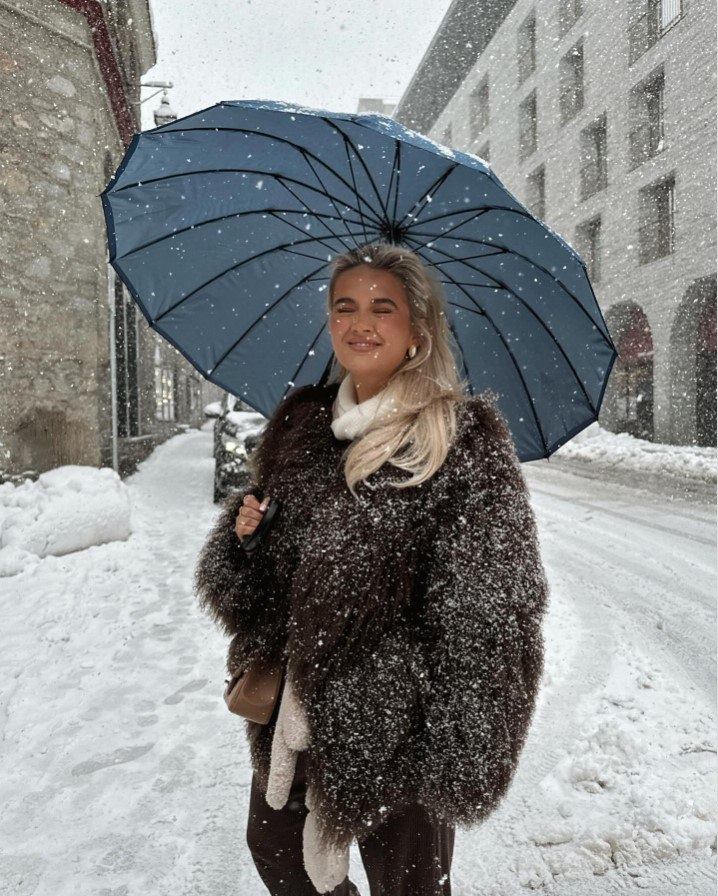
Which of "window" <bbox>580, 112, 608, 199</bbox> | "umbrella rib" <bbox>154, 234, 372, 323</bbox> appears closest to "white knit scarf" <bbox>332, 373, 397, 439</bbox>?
"umbrella rib" <bbox>154, 234, 372, 323</bbox>

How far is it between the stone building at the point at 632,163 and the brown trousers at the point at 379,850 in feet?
64.6

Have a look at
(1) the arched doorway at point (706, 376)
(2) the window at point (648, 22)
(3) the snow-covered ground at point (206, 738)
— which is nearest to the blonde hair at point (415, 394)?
→ (3) the snow-covered ground at point (206, 738)

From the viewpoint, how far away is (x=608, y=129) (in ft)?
72.1

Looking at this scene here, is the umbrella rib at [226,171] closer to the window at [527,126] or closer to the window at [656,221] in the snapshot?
the window at [656,221]

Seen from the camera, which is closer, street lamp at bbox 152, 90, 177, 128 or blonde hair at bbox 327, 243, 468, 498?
blonde hair at bbox 327, 243, 468, 498

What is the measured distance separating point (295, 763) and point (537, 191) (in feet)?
97.2

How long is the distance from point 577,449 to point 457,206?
61.3 ft

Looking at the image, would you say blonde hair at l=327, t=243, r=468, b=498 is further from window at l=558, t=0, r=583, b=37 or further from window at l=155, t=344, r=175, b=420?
window at l=558, t=0, r=583, b=37

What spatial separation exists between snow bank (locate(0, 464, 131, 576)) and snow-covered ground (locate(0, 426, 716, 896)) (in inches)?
1.0

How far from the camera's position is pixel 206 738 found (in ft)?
10.3

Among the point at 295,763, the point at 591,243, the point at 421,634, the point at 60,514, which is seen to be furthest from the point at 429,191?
the point at 591,243

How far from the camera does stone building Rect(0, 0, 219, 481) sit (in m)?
6.88

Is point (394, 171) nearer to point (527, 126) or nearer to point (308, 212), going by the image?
point (308, 212)

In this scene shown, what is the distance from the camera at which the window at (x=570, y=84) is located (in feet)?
78.6
